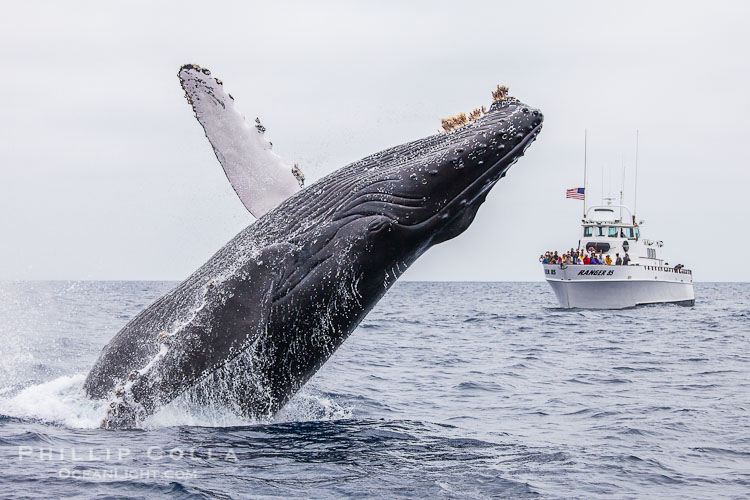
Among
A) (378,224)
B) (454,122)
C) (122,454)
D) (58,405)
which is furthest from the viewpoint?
(58,405)

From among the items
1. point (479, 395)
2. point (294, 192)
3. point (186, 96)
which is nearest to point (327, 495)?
point (294, 192)

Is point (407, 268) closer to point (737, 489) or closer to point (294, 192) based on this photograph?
point (294, 192)

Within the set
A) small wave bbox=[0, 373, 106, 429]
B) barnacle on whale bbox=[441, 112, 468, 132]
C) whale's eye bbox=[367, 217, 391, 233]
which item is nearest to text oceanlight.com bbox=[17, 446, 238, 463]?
small wave bbox=[0, 373, 106, 429]

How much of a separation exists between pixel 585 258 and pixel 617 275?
1.91 metres

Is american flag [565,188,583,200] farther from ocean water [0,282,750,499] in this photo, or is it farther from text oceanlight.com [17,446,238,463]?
text oceanlight.com [17,446,238,463]

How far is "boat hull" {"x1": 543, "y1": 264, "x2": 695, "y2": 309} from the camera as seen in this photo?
139 ft

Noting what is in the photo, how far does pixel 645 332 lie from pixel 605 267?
18.2 m

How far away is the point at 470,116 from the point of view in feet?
21.2

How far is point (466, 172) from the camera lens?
5875 mm

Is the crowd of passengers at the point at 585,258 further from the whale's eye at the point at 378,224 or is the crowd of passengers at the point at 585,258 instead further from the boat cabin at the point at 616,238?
the whale's eye at the point at 378,224

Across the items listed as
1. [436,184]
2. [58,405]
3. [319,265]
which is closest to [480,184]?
[436,184]

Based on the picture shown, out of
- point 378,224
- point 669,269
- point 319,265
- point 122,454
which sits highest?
point 669,269

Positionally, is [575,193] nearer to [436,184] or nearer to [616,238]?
[616,238]

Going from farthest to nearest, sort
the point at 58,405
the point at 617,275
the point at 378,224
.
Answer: the point at 617,275, the point at 58,405, the point at 378,224
